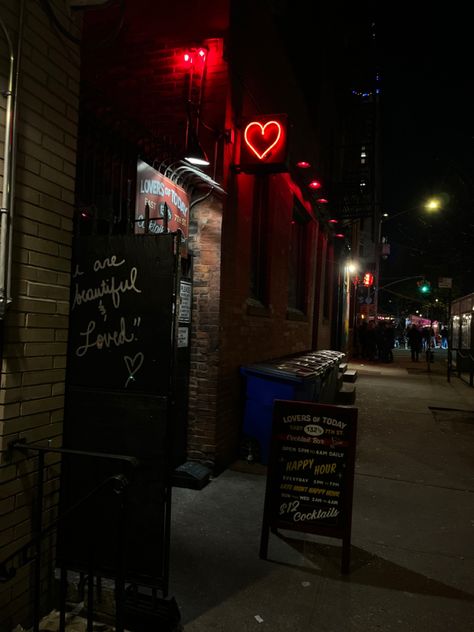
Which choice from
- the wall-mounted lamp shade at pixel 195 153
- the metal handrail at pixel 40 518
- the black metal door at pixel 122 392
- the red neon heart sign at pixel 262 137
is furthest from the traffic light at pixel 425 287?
the metal handrail at pixel 40 518

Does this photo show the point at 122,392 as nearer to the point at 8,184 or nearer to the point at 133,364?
the point at 133,364

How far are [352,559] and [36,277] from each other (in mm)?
3266

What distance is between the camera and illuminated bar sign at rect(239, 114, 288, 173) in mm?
6148

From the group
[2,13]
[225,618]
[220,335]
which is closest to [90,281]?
[2,13]

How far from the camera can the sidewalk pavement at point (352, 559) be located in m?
3.15

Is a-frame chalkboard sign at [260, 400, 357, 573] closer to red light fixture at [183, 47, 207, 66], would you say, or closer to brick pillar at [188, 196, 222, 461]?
brick pillar at [188, 196, 222, 461]

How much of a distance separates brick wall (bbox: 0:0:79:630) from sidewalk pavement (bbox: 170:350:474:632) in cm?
125

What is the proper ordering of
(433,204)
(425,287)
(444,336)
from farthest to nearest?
1. (444,336)
2. (425,287)
3. (433,204)

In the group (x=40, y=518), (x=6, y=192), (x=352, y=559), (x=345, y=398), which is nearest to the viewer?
(x=6, y=192)

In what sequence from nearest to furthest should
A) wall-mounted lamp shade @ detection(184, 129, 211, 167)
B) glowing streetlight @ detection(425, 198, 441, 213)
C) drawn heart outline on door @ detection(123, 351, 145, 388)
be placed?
drawn heart outline on door @ detection(123, 351, 145, 388) → wall-mounted lamp shade @ detection(184, 129, 211, 167) → glowing streetlight @ detection(425, 198, 441, 213)

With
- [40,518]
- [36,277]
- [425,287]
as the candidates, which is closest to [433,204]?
[425,287]

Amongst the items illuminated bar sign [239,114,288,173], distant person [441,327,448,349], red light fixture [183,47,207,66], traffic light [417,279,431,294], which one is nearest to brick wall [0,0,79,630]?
red light fixture [183,47,207,66]

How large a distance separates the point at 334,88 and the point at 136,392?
14.2 meters

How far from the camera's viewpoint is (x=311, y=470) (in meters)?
3.98
